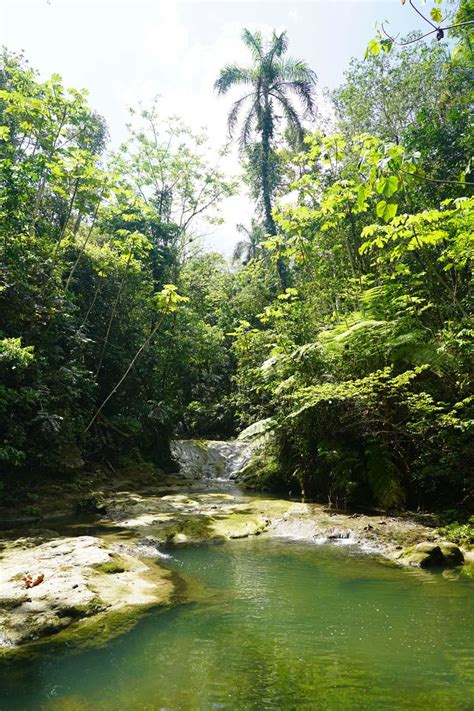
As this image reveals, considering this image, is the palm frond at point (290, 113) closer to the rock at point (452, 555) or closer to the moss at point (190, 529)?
the moss at point (190, 529)

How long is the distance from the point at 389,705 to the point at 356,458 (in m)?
6.97

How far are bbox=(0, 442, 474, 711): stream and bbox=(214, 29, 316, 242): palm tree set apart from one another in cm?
1890

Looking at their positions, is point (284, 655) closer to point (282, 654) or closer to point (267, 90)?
point (282, 654)

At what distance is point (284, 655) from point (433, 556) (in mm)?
3114

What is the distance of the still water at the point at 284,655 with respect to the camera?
312 centimetres

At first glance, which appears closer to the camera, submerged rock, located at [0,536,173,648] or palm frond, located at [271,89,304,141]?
submerged rock, located at [0,536,173,648]

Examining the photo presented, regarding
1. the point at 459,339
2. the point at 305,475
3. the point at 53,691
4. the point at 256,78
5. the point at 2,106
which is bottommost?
the point at 53,691

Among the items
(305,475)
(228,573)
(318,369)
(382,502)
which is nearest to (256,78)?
(318,369)

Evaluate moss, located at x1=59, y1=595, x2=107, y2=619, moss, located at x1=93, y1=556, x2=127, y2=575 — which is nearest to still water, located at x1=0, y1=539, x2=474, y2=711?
moss, located at x1=59, y1=595, x2=107, y2=619

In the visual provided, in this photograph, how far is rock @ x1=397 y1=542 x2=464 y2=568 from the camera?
6.02m

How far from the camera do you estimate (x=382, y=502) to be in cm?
906

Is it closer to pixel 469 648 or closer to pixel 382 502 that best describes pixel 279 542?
pixel 382 502

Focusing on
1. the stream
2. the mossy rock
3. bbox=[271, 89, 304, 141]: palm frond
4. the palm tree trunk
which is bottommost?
the stream

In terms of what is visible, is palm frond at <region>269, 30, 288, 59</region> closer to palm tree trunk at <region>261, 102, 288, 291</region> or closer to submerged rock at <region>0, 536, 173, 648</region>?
palm tree trunk at <region>261, 102, 288, 291</region>
